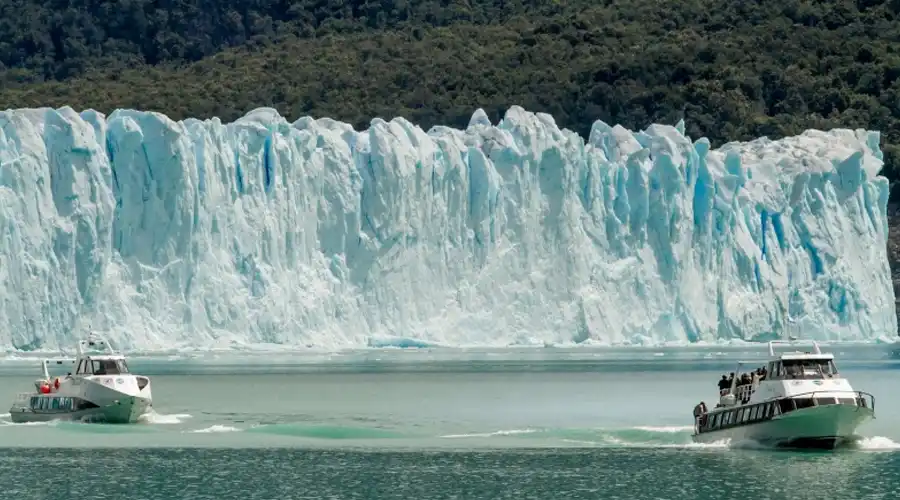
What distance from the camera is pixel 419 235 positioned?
56469 mm

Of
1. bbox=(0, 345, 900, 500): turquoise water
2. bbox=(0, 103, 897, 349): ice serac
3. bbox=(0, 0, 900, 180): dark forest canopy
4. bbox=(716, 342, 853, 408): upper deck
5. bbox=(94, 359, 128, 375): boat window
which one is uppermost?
bbox=(0, 0, 900, 180): dark forest canopy

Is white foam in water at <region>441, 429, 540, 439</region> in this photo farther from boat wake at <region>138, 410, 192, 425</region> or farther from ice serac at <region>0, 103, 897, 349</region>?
ice serac at <region>0, 103, 897, 349</region>

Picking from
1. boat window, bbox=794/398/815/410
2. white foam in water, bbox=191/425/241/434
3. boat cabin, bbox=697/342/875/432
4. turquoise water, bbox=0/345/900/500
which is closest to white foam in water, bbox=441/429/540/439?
turquoise water, bbox=0/345/900/500

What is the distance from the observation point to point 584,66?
9644 centimetres

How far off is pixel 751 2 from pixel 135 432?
71781 mm

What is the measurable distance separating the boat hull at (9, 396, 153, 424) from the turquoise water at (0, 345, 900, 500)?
0.26m

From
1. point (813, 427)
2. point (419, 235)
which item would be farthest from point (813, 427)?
point (419, 235)

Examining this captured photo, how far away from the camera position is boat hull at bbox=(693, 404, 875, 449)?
3005 cm

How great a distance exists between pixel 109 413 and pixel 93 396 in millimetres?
452

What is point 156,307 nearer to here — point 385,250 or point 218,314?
point 218,314

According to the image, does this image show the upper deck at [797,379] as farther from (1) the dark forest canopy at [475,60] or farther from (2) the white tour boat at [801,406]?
(1) the dark forest canopy at [475,60]

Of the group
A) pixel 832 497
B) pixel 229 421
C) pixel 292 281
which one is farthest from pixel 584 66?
pixel 832 497

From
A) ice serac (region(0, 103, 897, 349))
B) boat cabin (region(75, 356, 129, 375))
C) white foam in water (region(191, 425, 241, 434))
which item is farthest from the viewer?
ice serac (region(0, 103, 897, 349))

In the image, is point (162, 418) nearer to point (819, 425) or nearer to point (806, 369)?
point (806, 369)
